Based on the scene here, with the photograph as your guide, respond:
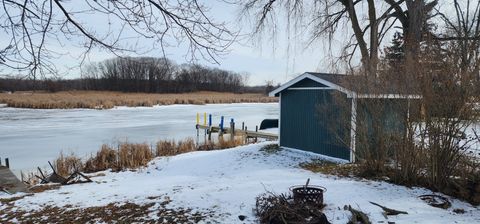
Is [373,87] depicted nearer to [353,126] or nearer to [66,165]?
[353,126]

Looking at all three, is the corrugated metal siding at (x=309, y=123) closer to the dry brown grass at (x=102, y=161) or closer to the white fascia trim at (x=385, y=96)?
the white fascia trim at (x=385, y=96)

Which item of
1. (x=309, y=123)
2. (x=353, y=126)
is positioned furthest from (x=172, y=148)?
(x=353, y=126)

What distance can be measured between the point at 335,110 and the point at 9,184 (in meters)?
6.84

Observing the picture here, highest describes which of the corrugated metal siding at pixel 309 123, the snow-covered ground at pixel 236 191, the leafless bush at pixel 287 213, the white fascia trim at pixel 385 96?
the white fascia trim at pixel 385 96

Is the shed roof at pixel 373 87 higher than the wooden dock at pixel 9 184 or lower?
higher

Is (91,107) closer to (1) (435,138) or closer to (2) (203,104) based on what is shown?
(2) (203,104)

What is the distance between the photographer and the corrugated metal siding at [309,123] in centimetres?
922

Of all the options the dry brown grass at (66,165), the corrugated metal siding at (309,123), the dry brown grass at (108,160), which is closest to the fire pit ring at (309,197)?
the corrugated metal siding at (309,123)

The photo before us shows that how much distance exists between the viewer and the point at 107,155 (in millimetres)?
Answer: 10344

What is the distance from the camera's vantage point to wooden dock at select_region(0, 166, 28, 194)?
22.1 feet

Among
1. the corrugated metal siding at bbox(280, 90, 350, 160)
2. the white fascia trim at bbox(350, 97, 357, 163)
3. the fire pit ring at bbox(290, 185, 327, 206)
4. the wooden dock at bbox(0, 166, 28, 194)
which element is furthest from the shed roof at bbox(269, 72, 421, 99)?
the wooden dock at bbox(0, 166, 28, 194)

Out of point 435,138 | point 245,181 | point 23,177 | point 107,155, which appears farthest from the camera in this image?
point 107,155

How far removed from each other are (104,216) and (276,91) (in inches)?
279

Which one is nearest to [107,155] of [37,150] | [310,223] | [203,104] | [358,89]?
[37,150]
